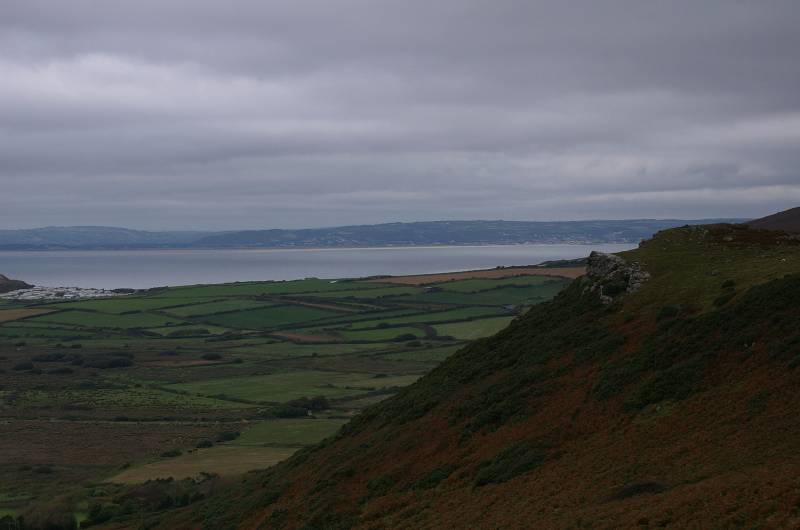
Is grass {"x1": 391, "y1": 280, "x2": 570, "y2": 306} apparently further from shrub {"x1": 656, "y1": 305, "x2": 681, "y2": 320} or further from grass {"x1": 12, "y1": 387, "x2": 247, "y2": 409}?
shrub {"x1": 656, "y1": 305, "x2": 681, "y2": 320}

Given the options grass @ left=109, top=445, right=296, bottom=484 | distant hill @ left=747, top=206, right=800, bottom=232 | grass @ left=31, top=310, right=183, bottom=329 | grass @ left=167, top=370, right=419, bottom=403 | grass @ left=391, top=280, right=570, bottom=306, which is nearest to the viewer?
grass @ left=109, top=445, right=296, bottom=484

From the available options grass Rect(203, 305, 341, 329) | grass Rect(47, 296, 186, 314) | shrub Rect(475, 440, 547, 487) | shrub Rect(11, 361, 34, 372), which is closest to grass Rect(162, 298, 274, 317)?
grass Rect(203, 305, 341, 329)

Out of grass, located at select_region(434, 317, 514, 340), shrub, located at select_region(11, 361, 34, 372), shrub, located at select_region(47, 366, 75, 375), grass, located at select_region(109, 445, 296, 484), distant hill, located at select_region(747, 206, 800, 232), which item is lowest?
shrub, located at select_region(47, 366, 75, 375)

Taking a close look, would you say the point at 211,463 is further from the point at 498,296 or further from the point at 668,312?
the point at 498,296

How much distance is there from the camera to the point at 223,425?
70625 millimetres

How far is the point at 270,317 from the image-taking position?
152 m

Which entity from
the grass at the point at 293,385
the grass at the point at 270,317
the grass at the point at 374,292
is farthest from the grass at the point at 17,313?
the grass at the point at 293,385

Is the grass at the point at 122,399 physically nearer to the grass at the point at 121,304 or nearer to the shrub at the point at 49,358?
the shrub at the point at 49,358

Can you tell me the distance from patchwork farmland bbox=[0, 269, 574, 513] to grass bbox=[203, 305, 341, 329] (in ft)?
1.31

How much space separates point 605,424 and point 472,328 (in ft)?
300

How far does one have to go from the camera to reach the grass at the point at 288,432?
201 ft

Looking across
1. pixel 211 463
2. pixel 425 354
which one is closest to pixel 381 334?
pixel 425 354

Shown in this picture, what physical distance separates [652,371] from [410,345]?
277ft

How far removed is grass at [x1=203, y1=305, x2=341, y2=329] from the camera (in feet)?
480
